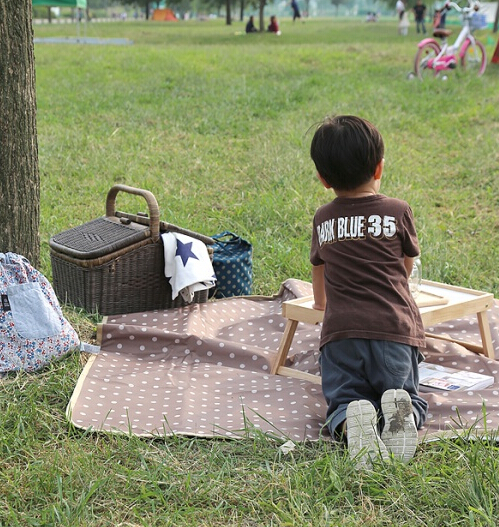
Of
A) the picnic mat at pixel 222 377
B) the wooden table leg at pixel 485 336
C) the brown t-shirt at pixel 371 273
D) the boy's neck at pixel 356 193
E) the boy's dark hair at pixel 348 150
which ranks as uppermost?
the boy's dark hair at pixel 348 150

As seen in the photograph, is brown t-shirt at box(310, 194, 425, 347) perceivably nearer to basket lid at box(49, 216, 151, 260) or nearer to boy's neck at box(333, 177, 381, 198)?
boy's neck at box(333, 177, 381, 198)

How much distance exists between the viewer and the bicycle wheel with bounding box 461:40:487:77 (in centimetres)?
1366

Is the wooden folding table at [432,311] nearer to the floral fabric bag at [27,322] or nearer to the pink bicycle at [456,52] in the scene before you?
the floral fabric bag at [27,322]

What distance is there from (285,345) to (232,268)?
3.97ft

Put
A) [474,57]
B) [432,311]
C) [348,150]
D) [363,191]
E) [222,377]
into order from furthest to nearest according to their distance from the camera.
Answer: [474,57] → [222,377] → [432,311] → [363,191] → [348,150]

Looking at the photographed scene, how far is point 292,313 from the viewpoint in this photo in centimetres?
395

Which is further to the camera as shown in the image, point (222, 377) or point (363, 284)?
point (222, 377)

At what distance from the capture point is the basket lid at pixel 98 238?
467 centimetres

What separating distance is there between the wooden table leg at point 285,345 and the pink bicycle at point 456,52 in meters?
10.3

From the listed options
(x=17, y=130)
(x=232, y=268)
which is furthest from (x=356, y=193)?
(x=17, y=130)

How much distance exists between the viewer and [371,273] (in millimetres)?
3332

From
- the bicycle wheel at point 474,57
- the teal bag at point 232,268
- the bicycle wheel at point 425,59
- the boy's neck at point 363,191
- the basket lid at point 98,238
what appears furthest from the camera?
the bicycle wheel at point 474,57

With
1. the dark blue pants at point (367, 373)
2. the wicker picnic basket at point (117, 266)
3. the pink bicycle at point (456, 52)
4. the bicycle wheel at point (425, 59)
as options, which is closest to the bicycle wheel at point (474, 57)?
the pink bicycle at point (456, 52)

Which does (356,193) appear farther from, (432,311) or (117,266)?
(117,266)
